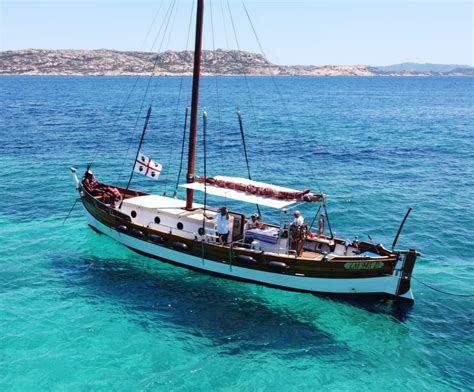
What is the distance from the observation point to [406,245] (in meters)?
28.8

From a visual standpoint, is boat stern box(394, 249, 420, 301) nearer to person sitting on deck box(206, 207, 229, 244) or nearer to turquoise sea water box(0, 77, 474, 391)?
turquoise sea water box(0, 77, 474, 391)

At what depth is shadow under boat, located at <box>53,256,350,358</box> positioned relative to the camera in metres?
19.0

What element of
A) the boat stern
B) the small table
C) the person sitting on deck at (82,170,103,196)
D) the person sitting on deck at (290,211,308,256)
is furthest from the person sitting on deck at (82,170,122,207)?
the boat stern

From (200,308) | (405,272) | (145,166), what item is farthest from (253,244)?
(145,166)

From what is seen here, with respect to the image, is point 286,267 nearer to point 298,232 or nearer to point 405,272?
point 298,232

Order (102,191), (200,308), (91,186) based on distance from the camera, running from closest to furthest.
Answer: (200,308) → (102,191) → (91,186)

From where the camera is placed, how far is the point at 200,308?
21.3 metres

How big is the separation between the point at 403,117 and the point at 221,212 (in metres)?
80.1

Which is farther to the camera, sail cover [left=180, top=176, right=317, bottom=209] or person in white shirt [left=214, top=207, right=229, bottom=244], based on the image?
A: person in white shirt [left=214, top=207, right=229, bottom=244]

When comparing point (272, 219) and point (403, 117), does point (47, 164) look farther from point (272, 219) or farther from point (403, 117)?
point (403, 117)

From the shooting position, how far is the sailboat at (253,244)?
21172mm

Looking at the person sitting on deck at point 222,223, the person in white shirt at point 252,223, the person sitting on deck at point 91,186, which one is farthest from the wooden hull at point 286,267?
the person sitting on deck at point 91,186

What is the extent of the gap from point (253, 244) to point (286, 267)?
200cm

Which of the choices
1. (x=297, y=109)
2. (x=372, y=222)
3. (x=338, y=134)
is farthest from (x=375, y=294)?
(x=297, y=109)
